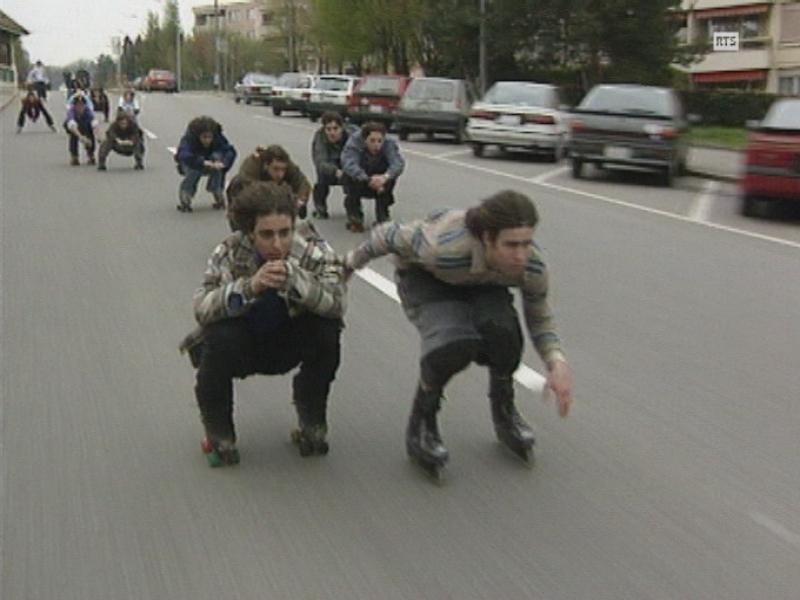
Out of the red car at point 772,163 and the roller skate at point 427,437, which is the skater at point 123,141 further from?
the roller skate at point 427,437

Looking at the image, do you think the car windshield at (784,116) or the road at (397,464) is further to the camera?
the car windshield at (784,116)

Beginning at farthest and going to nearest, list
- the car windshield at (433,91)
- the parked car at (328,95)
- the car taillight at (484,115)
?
the parked car at (328,95)
the car windshield at (433,91)
the car taillight at (484,115)

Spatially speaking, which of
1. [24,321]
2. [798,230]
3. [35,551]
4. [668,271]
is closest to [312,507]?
[35,551]

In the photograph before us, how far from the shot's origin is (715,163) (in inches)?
882

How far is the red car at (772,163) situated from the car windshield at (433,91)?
43.3ft

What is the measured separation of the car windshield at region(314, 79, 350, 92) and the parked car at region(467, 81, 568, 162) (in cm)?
1504

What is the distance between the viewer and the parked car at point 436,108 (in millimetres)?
27234

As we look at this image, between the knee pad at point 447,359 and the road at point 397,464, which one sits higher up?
the knee pad at point 447,359

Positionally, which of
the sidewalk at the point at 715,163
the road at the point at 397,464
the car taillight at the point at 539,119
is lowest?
the road at the point at 397,464

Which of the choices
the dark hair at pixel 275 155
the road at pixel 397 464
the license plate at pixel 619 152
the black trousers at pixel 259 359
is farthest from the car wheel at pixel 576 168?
the black trousers at pixel 259 359

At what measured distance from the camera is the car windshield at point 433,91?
27391 mm

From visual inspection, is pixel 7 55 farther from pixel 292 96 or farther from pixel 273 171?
pixel 273 171

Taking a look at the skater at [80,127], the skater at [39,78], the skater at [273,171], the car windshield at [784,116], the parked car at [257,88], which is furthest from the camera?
the parked car at [257,88]

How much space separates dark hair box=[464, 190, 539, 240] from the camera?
4.32 meters
